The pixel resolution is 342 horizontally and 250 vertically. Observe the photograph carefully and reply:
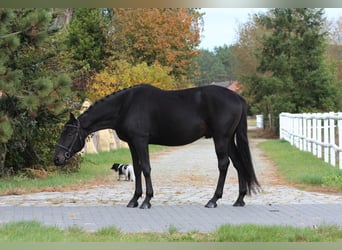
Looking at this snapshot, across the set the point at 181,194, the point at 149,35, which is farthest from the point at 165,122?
the point at 149,35

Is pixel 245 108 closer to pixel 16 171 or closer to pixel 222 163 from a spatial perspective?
pixel 222 163

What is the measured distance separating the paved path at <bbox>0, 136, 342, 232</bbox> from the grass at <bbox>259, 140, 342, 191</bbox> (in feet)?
1.90

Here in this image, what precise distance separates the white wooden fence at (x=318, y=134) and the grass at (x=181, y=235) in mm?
8607

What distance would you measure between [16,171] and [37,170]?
1.49 feet

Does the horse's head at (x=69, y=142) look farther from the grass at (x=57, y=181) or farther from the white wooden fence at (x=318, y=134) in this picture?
the white wooden fence at (x=318, y=134)

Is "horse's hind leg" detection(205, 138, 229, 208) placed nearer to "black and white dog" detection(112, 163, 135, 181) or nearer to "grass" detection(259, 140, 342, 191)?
"grass" detection(259, 140, 342, 191)

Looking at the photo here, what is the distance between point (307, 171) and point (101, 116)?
7119 mm

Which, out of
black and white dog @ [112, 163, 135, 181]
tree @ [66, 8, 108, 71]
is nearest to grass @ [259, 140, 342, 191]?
black and white dog @ [112, 163, 135, 181]

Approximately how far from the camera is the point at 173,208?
9.91 meters

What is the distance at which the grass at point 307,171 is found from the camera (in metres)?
13.3

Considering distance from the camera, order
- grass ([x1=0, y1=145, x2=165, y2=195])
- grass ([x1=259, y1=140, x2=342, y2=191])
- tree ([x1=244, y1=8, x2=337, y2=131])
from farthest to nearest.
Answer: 1. tree ([x1=244, y1=8, x2=337, y2=131])
2. grass ([x1=259, y1=140, x2=342, y2=191])
3. grass ([x1=0, y1=145, x2=165, y2=195])

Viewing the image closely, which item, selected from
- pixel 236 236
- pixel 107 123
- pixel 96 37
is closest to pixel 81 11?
pixel 96 37

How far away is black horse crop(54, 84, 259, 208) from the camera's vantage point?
33.3 ft

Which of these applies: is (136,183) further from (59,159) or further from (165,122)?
(59,159)
